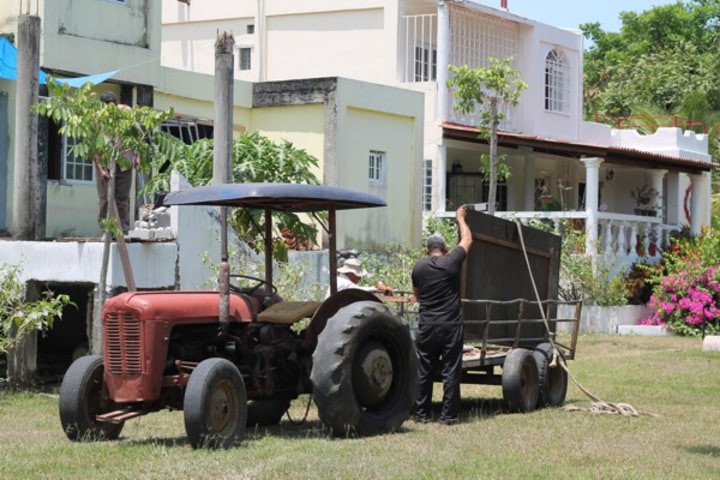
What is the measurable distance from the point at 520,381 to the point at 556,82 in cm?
2096

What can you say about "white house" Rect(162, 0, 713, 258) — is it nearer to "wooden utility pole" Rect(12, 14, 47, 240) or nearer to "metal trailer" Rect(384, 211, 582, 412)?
"metal trailer" Rect(384, 211, 582, 412)

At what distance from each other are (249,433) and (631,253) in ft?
58.8

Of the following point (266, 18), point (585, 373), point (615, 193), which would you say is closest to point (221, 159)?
point (585, 373)

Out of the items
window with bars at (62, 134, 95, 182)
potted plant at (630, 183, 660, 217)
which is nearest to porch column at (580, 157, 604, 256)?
potted plant at (630, 183, 660, 217)

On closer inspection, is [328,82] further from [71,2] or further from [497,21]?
[497,21]

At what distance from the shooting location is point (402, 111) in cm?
2564

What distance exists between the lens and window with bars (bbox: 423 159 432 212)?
28953 mm

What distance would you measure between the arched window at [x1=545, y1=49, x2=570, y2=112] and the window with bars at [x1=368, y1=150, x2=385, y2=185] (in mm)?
8989

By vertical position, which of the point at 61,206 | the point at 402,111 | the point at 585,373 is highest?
the point at 402,111

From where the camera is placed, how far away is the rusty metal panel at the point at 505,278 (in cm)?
1364

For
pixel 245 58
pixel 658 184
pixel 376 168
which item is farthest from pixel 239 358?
pixel 658 184

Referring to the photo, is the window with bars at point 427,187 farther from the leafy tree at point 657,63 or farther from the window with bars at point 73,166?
the leafy tree at point 657,63

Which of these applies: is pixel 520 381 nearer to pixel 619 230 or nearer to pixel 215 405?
pixel 215 405

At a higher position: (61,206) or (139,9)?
(139,9)
